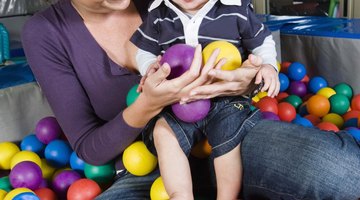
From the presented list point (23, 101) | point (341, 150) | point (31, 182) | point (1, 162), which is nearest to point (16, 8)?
point (23, 101)

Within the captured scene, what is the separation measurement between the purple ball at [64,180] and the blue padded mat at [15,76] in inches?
16.6

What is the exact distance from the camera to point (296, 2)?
3248 millimetres

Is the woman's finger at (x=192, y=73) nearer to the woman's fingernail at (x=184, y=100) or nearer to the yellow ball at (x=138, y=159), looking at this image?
the woman's fingernail at (x=184, y=100)

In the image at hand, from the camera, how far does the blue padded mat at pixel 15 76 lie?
4.76ft

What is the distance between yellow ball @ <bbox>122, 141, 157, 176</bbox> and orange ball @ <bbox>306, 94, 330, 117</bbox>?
0.76 metres

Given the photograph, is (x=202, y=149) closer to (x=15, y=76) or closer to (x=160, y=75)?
(x=160, y=75)

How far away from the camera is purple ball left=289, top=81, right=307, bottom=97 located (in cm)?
170

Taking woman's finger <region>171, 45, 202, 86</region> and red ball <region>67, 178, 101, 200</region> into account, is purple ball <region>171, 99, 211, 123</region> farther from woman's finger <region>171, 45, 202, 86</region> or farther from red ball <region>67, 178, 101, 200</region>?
red ball <region>67, 178, 101, 200</region>

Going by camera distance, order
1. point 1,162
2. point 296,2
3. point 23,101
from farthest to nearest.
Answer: point 296,2, point 23,101, point 1,162

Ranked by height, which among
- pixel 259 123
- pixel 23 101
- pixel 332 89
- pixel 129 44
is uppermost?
pixel 129 44

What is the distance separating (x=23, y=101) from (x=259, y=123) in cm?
93

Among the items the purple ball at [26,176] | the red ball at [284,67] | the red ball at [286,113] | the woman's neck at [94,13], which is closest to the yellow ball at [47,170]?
the purple ball at [26,176]

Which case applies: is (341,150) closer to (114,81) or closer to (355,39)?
(114,81)

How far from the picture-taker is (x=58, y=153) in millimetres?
1310
